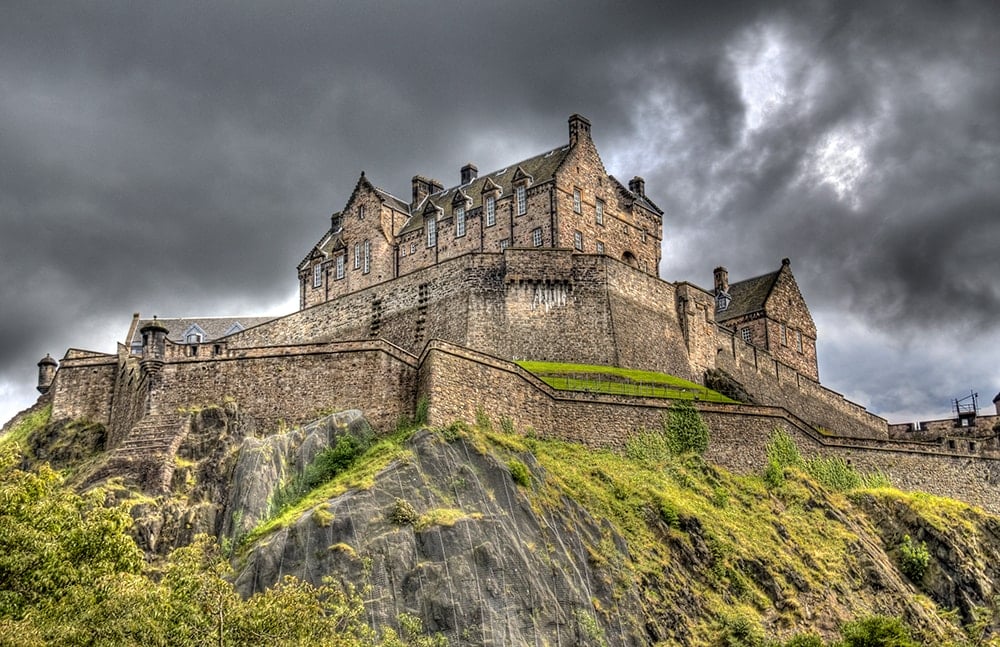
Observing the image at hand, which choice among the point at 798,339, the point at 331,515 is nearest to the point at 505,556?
the point at 331,515

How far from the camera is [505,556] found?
151 ft

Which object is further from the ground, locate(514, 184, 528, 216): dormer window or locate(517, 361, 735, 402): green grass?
locate(514, 184, 528, 216): dormer window

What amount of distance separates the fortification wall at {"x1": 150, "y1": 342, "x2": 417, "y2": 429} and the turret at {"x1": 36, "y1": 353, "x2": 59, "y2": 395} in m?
18.6

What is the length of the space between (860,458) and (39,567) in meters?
47.5

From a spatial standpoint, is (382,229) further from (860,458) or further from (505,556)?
(505,556)

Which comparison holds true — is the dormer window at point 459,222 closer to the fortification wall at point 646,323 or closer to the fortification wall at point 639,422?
the fortification wall at point 646,323

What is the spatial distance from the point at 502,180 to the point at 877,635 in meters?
42.3

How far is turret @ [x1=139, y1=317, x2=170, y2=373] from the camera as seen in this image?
183ft

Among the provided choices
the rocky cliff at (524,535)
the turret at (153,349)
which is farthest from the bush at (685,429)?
the turret at (153,349)

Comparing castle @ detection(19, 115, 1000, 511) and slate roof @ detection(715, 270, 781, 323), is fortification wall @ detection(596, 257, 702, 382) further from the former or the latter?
slate roof @ detection(715, 270, 781, 323)

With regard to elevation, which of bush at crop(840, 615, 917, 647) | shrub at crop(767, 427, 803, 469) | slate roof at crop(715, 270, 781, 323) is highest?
slate roof at crop(715, 270, 781, 323)

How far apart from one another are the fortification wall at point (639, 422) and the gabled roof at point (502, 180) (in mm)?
20905

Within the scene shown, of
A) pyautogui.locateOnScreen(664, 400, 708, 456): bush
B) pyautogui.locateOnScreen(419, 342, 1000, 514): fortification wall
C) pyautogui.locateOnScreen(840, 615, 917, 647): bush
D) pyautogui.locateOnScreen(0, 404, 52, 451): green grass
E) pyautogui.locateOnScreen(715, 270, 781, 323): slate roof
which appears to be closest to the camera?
pyautogui.locateOnScreen(840, 615, 917, 647): bush

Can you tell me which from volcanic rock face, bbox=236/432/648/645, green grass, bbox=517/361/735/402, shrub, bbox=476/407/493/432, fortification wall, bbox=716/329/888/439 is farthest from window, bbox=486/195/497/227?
volcanic rock face, bbox=236/432/648/645
